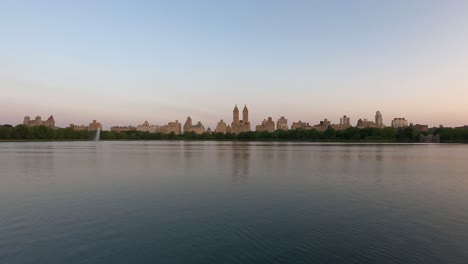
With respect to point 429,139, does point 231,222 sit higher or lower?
lower

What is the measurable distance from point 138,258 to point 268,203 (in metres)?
10.0

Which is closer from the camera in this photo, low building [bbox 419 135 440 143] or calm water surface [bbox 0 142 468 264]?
calm water surface [bbox 0 142 468 264]

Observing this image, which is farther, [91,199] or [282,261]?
[91,199]

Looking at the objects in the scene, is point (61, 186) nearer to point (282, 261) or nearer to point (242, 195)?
point (242, 195)

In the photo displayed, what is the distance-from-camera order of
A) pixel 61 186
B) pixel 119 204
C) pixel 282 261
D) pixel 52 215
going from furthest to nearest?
pixel 61 186
pixel 119 204
pixel 52 215
pixel 282 261

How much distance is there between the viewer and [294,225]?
14.5 meters

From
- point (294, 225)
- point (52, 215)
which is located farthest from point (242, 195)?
point (52, 215)

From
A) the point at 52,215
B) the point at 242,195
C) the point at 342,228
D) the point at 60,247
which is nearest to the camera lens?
the point at 60,247

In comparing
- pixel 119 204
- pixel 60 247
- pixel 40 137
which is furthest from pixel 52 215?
pixel 40 137

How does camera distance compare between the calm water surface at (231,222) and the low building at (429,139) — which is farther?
the low building at (429,139)

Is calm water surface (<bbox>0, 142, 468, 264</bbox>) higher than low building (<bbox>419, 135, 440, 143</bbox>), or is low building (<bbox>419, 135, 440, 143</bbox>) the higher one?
low building (<bbox>419, 135, 440, 143</bbox>)

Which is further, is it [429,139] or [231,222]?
[429,139]

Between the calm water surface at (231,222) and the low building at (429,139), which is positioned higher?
the low building at (429,139)

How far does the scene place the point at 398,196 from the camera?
21.6m
